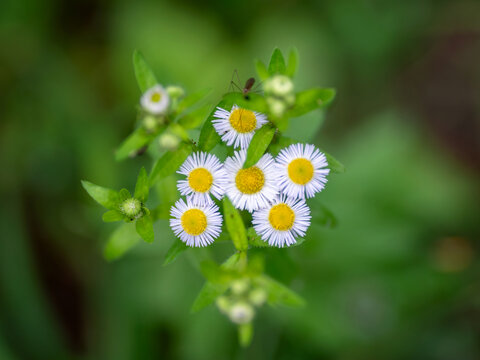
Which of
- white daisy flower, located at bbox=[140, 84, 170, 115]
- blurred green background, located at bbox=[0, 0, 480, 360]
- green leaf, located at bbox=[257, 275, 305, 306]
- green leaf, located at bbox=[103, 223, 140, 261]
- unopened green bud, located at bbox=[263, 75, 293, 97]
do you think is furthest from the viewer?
blurred green background, located at bbox=[0, 0, 480, 360]

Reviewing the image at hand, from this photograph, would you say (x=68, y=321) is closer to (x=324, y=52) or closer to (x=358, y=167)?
(x=358, y=167)

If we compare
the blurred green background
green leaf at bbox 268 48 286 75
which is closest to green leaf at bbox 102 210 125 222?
green leaf at bbox 268 48 286 75

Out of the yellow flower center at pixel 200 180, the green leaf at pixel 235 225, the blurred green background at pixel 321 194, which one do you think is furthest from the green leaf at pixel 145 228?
the blurred green background at pixel 321 194

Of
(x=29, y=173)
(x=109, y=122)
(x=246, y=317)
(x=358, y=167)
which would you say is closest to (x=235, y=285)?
(x=246, y=317)

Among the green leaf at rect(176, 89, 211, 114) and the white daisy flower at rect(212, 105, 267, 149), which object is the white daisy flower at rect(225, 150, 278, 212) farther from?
the green leaf at rect(176, 89, 211, 114)

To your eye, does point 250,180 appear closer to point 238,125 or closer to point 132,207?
point 238,125

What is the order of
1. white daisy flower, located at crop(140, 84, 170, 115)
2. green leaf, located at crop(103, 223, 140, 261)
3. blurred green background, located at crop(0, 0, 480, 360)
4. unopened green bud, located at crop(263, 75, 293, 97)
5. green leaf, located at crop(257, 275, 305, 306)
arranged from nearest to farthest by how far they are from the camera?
unopened green bud, located at crop(263, 75, 293, 97)
white daisy flower, located at crop(140, 84, 170, 115)
green leaf, located at crop(257, 275, 305, 306)
green leaf, located at crop(103, 223, 140, 261)
blurred green background, located at crop(0, 0, 480, 360)

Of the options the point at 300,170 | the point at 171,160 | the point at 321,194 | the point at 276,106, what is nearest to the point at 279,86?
the point at 276,106
